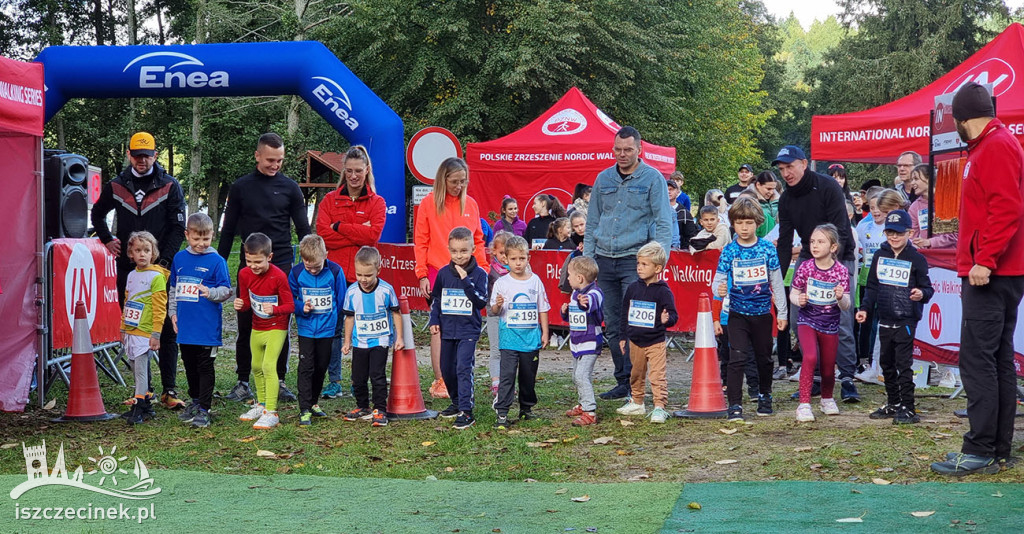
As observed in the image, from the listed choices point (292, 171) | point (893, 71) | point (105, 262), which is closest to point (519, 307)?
point (105, 262)

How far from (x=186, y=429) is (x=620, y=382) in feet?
11.9

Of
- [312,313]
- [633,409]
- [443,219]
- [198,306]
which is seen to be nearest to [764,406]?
[633,409]

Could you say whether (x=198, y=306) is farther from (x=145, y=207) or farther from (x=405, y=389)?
(x=405, y=389)

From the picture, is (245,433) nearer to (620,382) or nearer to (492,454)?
(492,454)

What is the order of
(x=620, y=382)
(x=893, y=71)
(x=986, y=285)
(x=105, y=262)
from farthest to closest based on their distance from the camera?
(x=893, y=71) < (x=105, y=262) < (x=620, y=382) < (x=986, y=285)

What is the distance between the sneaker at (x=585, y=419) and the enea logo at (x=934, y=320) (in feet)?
12.3

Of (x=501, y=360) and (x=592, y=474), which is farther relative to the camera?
(x=501, y=360)

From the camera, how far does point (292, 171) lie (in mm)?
34812

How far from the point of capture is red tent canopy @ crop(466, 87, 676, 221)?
18.3 m

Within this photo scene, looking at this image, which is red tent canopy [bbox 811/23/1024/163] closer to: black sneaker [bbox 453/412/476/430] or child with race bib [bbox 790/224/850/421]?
child with race bib [bbox 790/224/850/421]

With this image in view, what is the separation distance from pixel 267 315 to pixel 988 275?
5028 mm

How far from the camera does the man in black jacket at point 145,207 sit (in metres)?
8.88

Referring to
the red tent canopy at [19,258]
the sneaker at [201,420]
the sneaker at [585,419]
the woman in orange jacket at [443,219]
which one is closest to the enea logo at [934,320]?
the sneaker at [585,419]

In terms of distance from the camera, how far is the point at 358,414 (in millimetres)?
8219
